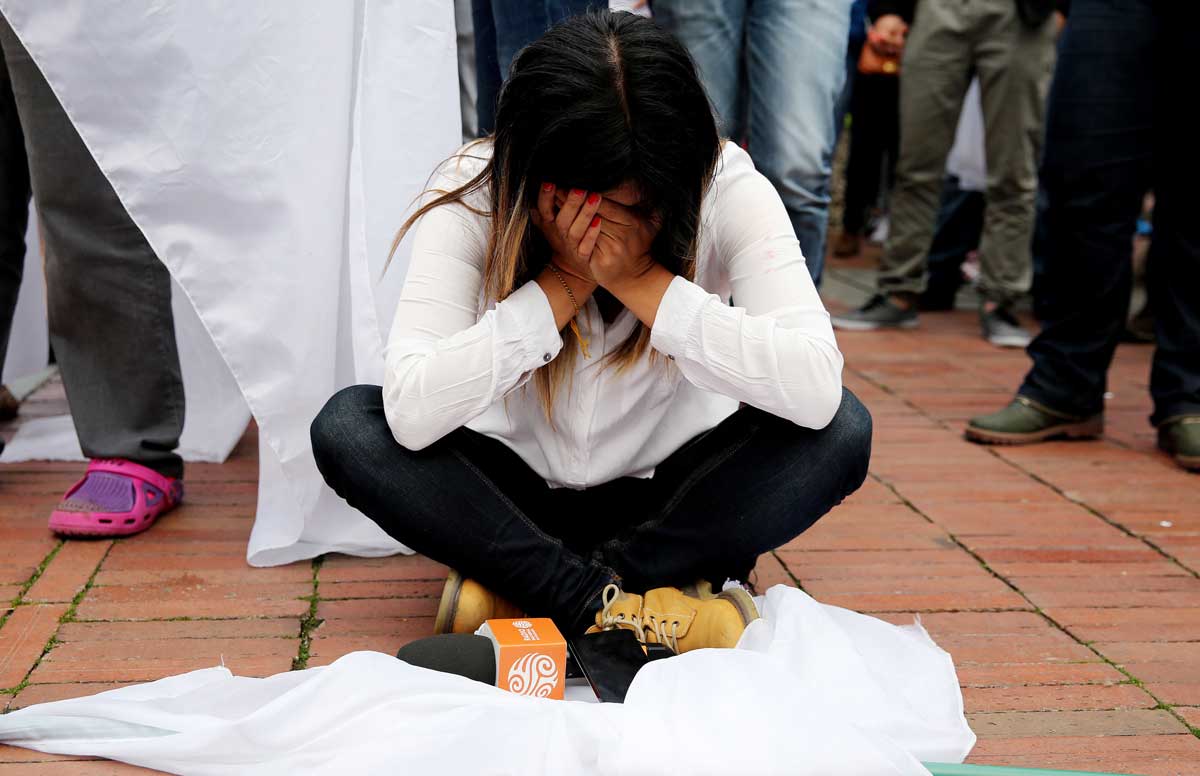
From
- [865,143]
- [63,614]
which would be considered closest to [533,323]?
[63,614]

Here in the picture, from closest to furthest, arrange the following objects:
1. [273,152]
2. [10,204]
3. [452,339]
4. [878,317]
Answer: [452,339]
[273,152]
[10,204]
[878,317]

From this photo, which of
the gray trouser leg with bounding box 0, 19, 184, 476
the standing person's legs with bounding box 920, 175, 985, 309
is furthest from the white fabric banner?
the standing person's legs with bounding box 920, 175, 985, 309

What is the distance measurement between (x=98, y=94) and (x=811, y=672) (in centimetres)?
146

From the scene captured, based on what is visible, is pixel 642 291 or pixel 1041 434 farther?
pixel 1041 434

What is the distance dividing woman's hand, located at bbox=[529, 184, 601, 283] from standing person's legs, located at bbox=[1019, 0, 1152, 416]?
1686 millimetres

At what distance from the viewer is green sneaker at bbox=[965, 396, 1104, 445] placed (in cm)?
302

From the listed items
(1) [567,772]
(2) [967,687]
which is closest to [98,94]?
(1) [567,772]

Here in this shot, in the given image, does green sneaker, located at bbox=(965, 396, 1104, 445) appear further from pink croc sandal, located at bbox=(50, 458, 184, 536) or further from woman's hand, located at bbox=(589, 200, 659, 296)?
pink croc sandal, located at bbox=(50, 458, 184, 536)

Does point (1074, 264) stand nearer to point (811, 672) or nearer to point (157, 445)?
point (811, 672)

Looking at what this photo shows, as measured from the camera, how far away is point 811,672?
1.62m

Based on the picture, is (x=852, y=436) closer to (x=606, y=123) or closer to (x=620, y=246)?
(x=620, y=246)

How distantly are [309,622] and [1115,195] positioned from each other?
2.08 metres

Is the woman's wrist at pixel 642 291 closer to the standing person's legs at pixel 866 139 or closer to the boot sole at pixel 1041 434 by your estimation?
the boot sole at pixel 1041 434

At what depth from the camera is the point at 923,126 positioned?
4.18 metres
